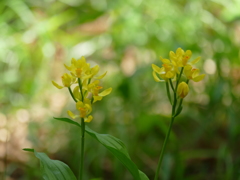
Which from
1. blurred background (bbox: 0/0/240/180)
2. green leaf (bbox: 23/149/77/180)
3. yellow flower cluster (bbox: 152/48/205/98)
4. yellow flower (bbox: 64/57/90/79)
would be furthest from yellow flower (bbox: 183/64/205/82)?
blurred background (bbox: 0/0/240/180)

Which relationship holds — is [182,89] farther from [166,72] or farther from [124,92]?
[124,92]

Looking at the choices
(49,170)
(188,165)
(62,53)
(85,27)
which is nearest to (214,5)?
(85,27)

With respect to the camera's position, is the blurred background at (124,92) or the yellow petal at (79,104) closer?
the yellow petal at (79,104)

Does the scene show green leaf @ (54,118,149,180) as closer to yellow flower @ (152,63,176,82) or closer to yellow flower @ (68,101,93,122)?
yellow flower @ (68,101,93,122)

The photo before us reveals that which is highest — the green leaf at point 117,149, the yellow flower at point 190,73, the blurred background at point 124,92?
the yellow flower at point 190,73

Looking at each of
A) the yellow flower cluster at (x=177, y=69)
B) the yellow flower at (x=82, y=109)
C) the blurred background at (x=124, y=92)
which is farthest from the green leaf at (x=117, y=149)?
the blurred background at (x=124, y=92)

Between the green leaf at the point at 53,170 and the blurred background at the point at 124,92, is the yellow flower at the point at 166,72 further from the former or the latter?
the blurred background at the point at 124,92

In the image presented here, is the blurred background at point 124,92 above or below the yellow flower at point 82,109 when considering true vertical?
below

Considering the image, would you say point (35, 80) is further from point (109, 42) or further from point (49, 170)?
point (49, 170)

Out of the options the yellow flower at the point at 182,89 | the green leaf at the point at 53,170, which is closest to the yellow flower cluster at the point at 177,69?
the yellow flower at the point at 182,89
